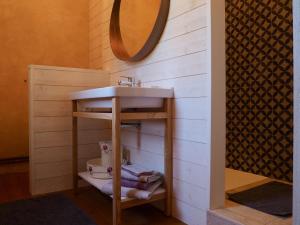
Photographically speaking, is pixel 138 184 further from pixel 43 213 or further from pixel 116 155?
pixel 43 213

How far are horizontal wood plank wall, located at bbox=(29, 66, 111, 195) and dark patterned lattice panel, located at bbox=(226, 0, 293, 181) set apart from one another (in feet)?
3.97

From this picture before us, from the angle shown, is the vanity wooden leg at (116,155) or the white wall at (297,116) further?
the vanity wooden leg at (116,155)

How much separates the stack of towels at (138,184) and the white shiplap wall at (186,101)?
12 cm

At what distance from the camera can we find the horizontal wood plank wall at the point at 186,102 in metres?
1.34

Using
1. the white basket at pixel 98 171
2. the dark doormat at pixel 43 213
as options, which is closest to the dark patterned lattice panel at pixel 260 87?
the white basket at pixel 98 171

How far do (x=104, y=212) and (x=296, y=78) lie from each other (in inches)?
50.3

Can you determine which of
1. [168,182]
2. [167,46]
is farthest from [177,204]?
A: [167,46]

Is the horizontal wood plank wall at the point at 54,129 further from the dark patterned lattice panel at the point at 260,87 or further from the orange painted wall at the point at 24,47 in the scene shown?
the dark patterned lattice panel at the point at 260,87

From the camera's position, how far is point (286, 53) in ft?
6.17

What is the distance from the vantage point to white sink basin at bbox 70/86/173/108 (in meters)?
1.33

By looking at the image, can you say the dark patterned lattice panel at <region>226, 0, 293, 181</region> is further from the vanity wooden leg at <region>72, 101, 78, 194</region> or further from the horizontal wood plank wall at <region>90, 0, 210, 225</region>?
the vanity wooden leg at <region>72, 101, 78, 194</region>

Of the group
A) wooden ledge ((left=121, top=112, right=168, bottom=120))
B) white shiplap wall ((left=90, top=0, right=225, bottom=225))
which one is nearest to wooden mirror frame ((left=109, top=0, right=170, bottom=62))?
white shiplap wall ((left=90, top=0, right=225, bottom=225))

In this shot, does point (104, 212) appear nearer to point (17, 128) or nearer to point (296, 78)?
point (296, 78)

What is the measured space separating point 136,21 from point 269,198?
1460 millimetres
